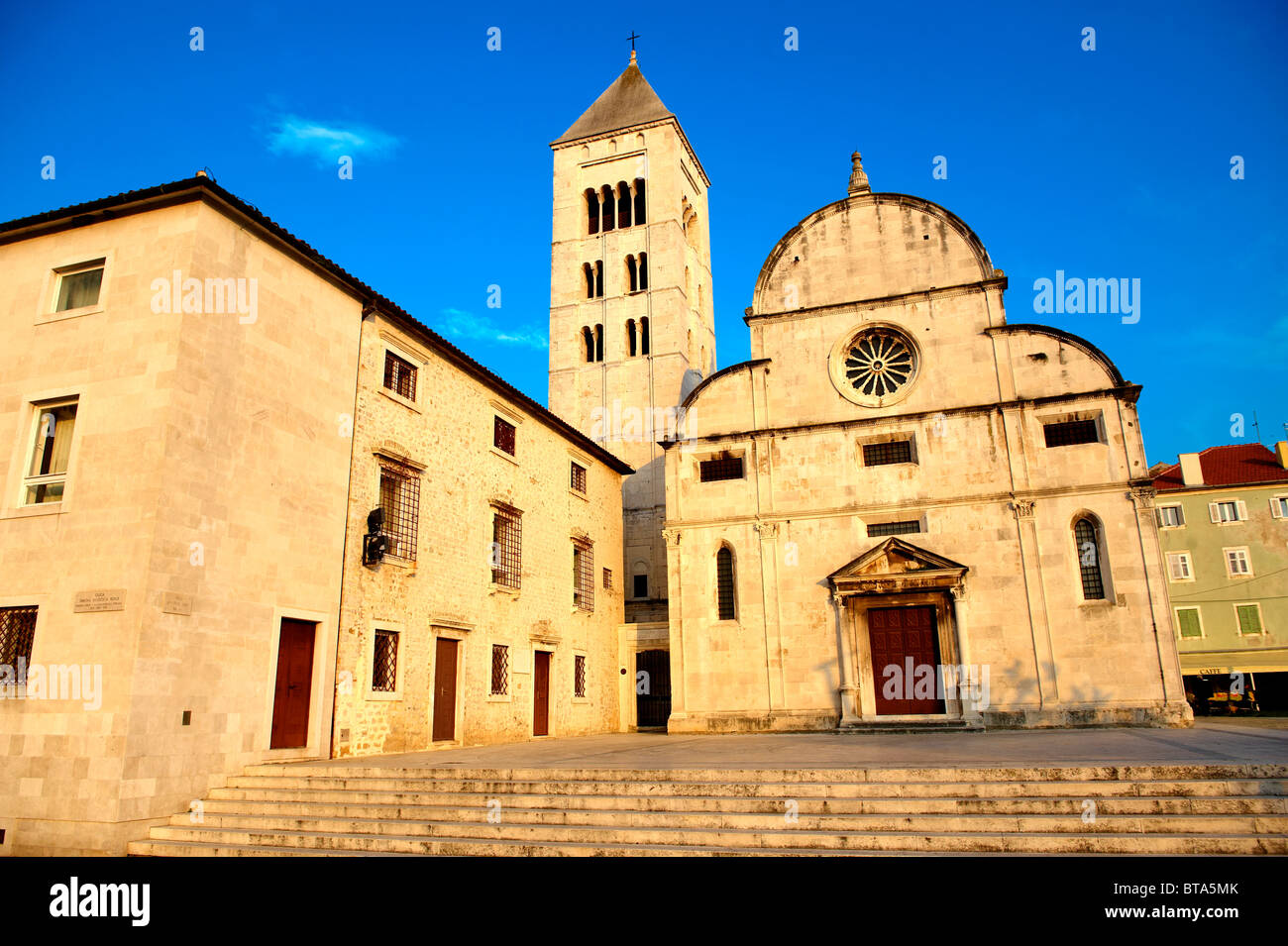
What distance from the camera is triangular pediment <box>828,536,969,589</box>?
2186 cm

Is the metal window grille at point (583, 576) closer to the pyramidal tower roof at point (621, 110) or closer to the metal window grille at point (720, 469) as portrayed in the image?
the metal window grille at point (720, 469)

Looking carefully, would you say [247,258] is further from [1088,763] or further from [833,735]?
[833,735]

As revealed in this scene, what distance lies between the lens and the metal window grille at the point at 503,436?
69.8ft

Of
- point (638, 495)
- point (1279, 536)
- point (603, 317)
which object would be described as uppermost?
point (603, 317)

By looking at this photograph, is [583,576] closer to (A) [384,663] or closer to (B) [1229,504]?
(A) [384,663]

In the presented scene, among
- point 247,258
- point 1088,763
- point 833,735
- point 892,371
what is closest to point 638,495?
point 892,371

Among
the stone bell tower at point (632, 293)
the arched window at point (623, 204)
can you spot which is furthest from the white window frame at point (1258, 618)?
the arched window at point (623, 204)

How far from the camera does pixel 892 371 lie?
79.6ft

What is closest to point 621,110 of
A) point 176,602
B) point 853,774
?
point 176,602

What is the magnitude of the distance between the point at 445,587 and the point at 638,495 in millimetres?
18379

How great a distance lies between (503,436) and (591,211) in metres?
25.0

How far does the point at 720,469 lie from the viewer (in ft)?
82.5
